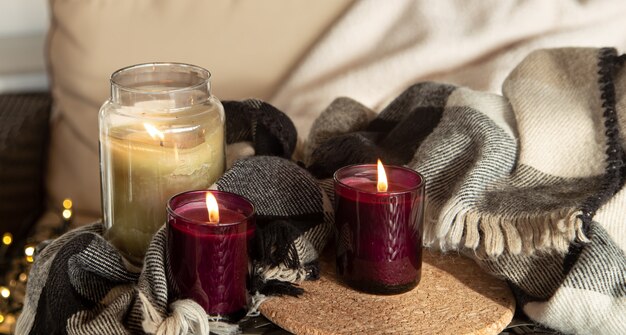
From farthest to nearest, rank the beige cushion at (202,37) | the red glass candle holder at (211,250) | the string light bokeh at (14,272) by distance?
the beige cushion at (202,37)
the string light bokeh at (14,272)
the red glass candle holder at (211,250)

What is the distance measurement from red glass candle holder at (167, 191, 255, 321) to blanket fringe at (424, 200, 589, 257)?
0.18 meters

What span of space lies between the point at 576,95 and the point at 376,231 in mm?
299

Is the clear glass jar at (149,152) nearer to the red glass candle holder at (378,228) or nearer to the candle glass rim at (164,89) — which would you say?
the candle glass rim at (164,89)

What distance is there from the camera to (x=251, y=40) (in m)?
1.25

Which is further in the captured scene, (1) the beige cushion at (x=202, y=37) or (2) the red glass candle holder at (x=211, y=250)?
(1) the beige cushion at (x=202, y=37)

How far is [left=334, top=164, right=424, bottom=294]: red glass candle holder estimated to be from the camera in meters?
0.75

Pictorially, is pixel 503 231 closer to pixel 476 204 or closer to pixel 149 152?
pixel 476 204

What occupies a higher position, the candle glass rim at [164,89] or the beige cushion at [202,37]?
the candle glass rim at [164,89]

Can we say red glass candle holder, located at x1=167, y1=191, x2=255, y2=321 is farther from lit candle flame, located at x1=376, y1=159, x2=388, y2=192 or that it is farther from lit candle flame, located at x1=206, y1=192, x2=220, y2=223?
lit candle flame, located at x1=376, y1=159, x2=388, y2=192

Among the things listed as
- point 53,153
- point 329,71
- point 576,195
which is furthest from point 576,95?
point 53,153

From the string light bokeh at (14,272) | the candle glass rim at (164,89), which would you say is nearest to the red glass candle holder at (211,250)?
the candle glass rim at (164,89)

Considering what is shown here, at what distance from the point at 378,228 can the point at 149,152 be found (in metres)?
0.22

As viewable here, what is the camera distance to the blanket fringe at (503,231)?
753mm

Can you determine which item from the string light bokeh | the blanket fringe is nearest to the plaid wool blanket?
the blanket fringe
